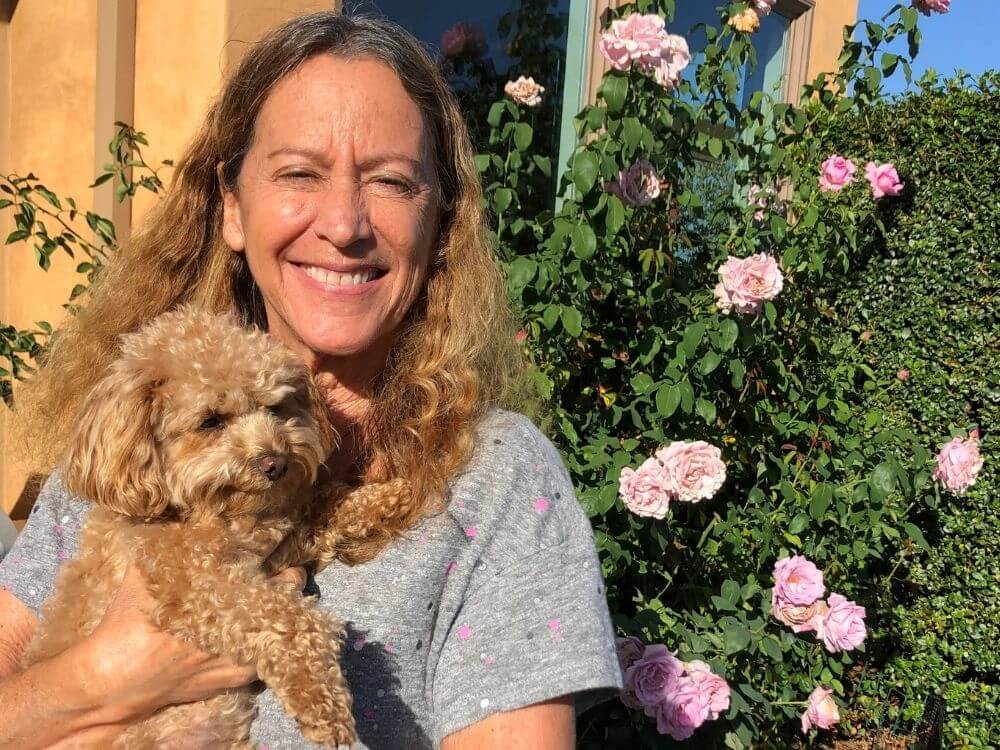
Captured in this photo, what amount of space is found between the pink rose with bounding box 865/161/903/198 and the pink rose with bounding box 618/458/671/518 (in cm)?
215

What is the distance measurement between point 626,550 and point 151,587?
1.82m

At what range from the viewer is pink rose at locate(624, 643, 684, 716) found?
2.67 metres

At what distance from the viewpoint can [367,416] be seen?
2111mm

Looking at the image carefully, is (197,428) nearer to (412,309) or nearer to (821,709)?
(412,309)

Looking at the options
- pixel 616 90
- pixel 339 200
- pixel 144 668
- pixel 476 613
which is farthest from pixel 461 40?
pixel 144 668

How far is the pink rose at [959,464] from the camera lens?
11.9 feet

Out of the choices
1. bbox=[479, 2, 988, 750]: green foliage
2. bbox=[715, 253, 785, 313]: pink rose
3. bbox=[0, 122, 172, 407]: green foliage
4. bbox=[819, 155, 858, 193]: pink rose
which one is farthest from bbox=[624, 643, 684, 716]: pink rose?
bbox=[0, 122, 172, 407]: green foliage

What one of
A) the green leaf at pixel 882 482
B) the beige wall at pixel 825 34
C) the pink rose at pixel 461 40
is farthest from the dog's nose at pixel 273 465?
the beige wall at pixel 825 34

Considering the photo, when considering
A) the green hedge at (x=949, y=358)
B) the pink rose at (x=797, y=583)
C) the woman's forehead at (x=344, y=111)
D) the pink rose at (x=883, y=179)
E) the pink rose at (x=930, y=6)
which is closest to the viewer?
the woman's forehead at (x=344, y=111)

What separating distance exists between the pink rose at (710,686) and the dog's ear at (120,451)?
1776 mm

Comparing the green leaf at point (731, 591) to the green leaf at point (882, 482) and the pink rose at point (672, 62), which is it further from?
the pink rose at point (672, 62)

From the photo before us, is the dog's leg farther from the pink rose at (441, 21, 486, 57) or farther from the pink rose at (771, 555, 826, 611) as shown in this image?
the pink rose at (441, 21, 486, 57)

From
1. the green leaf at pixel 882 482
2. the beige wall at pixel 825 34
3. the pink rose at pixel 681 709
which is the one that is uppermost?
the beige wall at pixel 825 34

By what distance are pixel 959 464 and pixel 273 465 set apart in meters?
3.09
